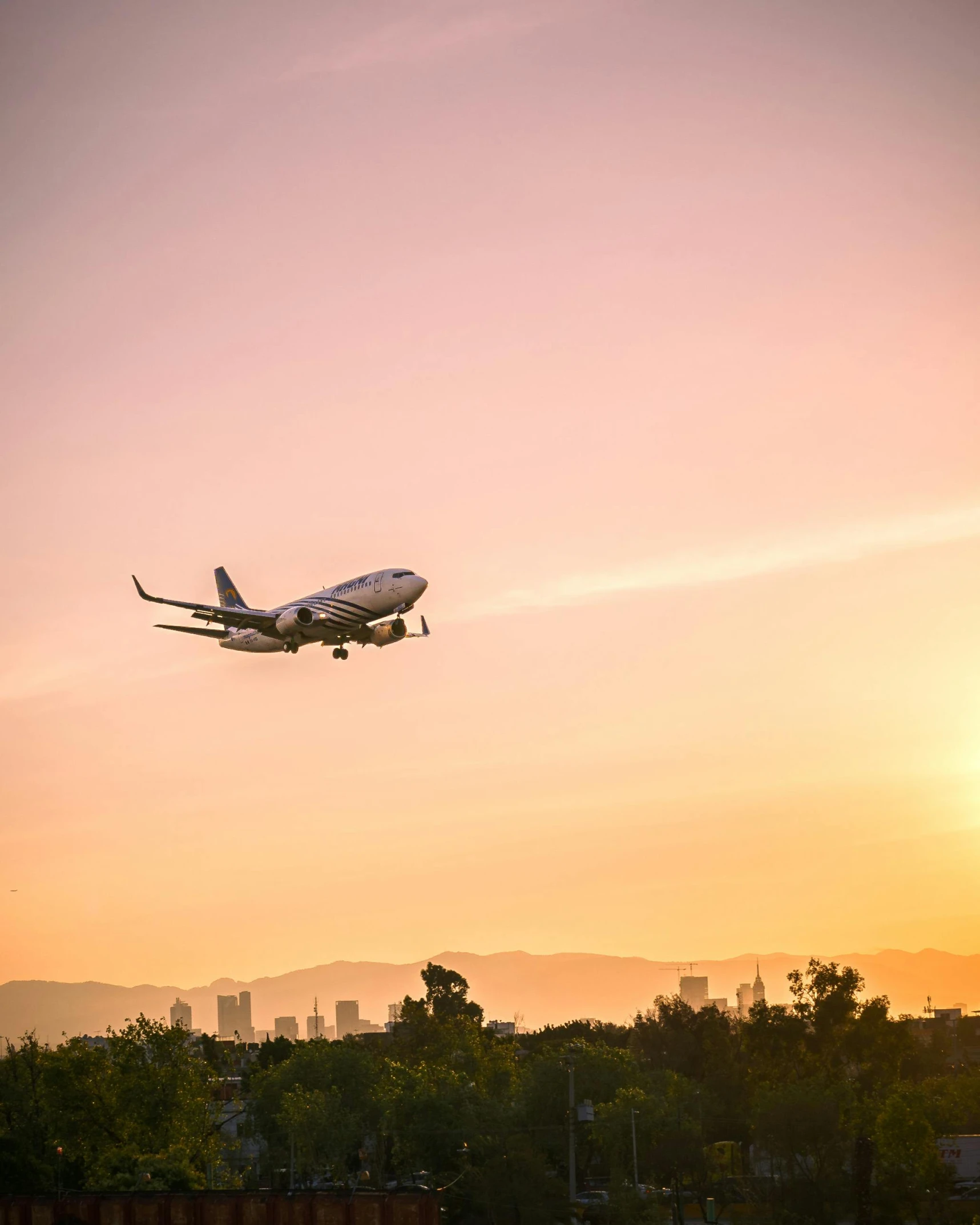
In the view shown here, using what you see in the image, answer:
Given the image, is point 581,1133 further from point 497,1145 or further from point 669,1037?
point 669,1037

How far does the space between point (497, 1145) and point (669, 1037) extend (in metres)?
79.5

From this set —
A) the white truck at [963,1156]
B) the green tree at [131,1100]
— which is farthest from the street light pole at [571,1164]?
the white truck at [963,1156]

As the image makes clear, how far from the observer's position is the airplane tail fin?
411ft

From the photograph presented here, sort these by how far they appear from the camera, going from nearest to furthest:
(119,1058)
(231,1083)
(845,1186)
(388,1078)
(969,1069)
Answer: (845,1186), (119,1058), (388,1078), (969,1069), (231,1083)

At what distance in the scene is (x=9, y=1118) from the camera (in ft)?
320

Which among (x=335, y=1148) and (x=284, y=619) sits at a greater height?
(x=284, y=619)

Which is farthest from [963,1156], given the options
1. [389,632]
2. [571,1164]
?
[389,632]

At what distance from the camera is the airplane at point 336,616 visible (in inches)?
3482

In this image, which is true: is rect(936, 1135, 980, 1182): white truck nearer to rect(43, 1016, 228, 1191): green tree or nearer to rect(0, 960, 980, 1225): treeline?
rect(0, 960, 980, 1225): treeline

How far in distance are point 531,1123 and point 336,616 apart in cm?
4292

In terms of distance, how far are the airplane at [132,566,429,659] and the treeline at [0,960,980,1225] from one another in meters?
31.7

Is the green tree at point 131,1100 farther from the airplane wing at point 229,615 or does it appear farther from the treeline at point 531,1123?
the airplane wing at point 229,615

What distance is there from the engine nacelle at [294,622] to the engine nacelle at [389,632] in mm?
5044

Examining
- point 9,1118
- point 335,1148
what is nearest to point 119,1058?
point 9,1118
